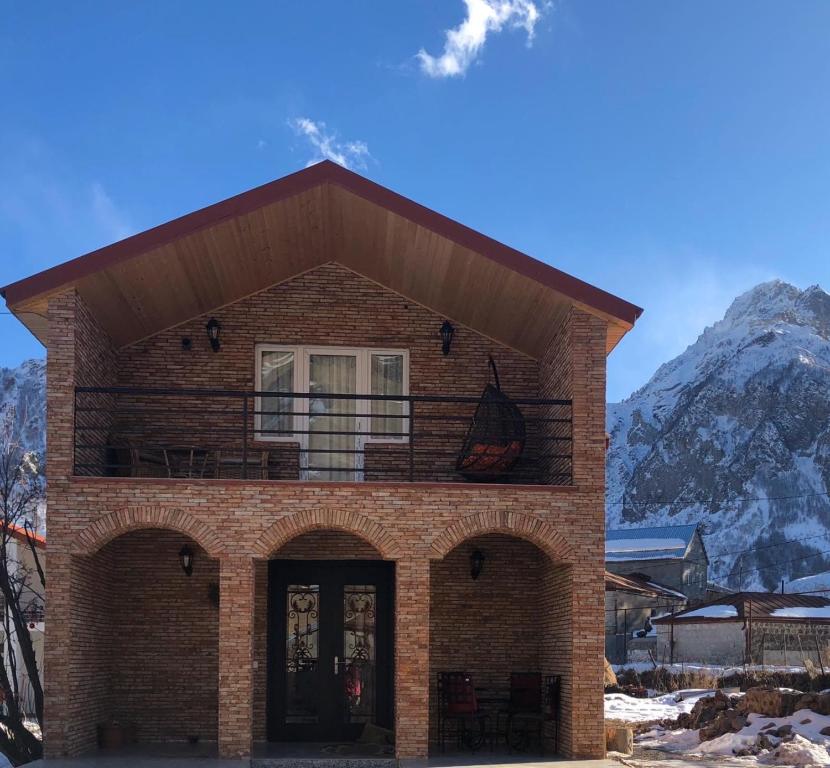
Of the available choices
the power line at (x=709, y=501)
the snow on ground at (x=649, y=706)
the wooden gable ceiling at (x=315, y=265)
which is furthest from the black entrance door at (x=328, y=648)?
the power line at (x=709, y=501)

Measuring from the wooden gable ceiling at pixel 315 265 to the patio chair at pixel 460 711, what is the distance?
4.79 meters

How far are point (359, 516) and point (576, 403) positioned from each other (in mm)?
3060

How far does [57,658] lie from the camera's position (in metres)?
12.8

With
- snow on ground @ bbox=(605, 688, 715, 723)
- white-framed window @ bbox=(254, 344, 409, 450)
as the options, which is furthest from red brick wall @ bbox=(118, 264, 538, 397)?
snow on ground @ bbox=(605, 688, 715, 723)

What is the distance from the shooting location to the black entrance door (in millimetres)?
15375

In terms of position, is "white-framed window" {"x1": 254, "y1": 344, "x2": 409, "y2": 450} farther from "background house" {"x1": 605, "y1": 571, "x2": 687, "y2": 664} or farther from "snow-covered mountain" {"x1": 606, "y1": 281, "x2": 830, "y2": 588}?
"snow-covered mountain" {"x1": 606, "y1": 281, "x2": 830, "y2": 588}

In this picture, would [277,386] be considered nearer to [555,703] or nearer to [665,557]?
[555,703]

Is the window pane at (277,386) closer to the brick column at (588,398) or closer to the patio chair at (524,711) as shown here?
the brick column at (588,398)

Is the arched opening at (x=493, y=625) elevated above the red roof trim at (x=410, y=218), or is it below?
below

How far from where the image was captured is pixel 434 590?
1571cm

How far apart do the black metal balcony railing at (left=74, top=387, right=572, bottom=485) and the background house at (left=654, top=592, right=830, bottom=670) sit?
16363 millimetres

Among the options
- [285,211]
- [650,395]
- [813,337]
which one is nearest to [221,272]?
[285,211]

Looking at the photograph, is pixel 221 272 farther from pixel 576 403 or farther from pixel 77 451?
pixel 576 403

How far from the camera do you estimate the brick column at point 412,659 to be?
13.3 m
